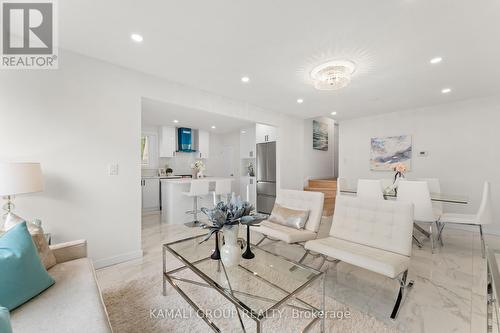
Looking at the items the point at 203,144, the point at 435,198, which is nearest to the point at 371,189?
the point at 435,198

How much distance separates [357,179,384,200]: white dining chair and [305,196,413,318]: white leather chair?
50.1 inches

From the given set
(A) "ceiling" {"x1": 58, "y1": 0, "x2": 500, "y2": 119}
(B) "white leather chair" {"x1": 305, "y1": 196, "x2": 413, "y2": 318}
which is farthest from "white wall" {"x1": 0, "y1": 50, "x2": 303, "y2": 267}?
(B) "white leather chair" {"x1": 305, "y1": 196, "x2": 413, "y2": 318}

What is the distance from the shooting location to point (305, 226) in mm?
2584

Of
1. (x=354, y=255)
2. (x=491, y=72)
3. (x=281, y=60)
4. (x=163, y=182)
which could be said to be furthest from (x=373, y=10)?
(x=163, y=182)

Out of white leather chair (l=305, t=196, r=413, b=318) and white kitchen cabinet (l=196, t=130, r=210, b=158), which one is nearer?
white leather chair (l=305, t=196, r=413, b=318)

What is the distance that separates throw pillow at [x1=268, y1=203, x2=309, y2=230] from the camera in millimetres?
2557

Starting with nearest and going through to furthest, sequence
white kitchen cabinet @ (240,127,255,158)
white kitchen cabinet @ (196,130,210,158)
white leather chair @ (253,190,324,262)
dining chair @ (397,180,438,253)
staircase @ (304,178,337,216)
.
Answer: white leather chair @ (253,190,324,262), dining chair @ (397,180,438,253), staircase @ (304,178,337,216), white kitchen cabinet @ (240,127,255,158), white kitchen cabinet @ (196,130,210,158)

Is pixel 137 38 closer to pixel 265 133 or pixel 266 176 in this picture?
pixel 265 133

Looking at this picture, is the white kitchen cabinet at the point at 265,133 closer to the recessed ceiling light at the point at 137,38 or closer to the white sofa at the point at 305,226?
the white sofa at the point at 305,226

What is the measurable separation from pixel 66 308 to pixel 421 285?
9.37ft

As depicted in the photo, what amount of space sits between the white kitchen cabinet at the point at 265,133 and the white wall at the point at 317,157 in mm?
998

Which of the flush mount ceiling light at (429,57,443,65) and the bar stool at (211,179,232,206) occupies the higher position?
the flush mount ceiling light at (429,57,443,65)

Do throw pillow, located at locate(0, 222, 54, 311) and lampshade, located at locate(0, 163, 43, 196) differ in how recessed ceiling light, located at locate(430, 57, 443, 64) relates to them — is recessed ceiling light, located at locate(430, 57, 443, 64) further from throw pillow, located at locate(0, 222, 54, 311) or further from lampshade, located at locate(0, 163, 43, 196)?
lampshade, located at locate(0, 163, 43, 196)

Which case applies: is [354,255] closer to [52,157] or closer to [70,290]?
[70,290]
